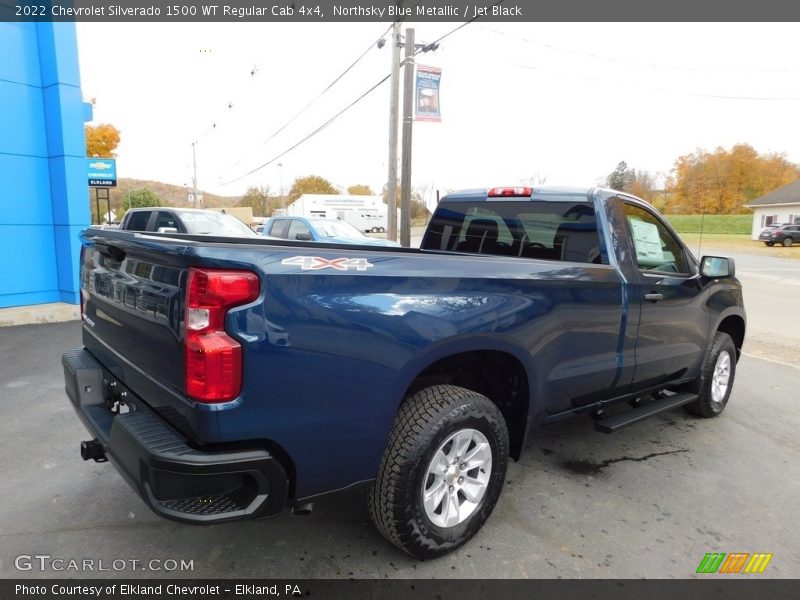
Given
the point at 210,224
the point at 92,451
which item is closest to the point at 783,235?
the point at 210,224

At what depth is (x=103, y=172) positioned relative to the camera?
69.5 ft

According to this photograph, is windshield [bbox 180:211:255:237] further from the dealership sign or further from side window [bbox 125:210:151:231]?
the dealership sign

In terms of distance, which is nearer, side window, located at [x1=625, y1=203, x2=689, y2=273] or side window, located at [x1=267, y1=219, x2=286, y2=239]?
side window, located at [x1=625, y1=203, x2=689, y2=273]

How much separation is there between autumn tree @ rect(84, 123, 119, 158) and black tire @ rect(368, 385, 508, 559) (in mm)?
58501

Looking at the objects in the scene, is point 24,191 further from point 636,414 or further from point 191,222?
point 636,414

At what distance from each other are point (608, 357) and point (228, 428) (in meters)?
2.49

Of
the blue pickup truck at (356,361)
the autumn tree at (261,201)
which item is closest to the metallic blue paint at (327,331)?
the blue pickup truck at (356,361)

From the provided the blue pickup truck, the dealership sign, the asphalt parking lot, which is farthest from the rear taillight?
the dealership sign

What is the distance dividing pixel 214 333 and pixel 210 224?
10381 mm

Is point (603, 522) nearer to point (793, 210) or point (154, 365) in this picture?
point (154, 365)

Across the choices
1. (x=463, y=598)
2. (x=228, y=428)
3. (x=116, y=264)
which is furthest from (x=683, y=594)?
(x=116, y=264)

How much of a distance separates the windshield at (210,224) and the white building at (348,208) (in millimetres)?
34110

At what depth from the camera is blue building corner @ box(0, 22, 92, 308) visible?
812cm

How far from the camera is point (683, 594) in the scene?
243cm
